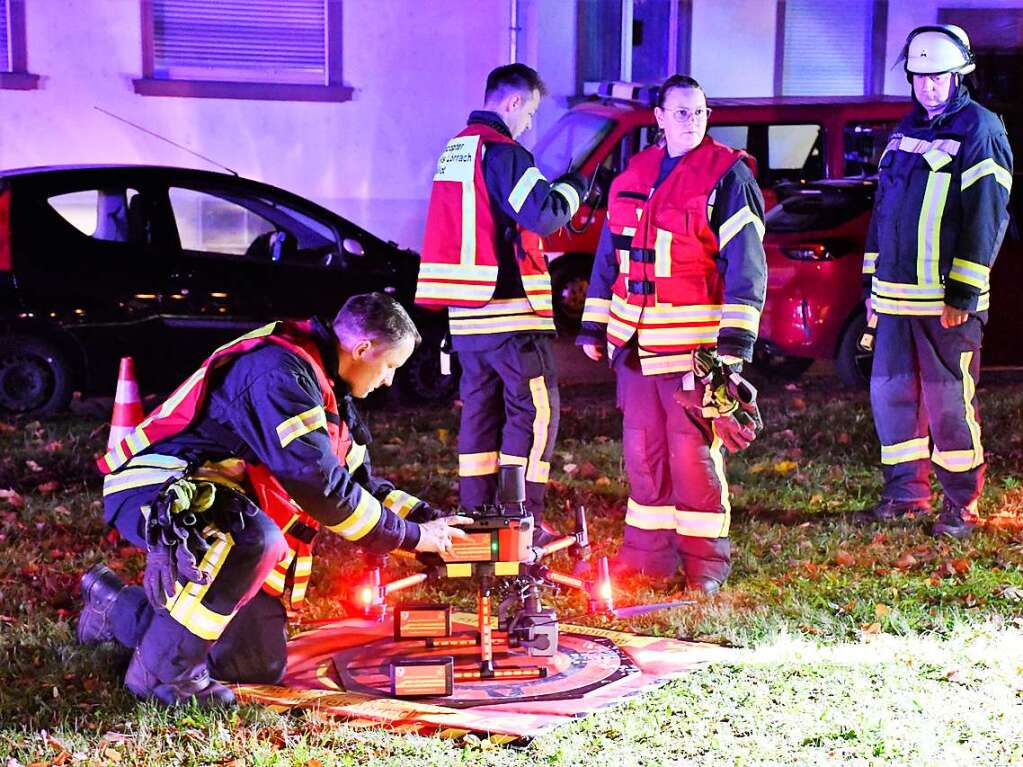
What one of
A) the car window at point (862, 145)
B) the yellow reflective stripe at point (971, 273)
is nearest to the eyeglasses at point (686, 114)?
the yellow reflective stripe at point (971, 273)

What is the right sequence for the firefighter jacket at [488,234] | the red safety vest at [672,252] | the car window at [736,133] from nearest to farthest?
1. the red safety vest at [672,252]
2. the firefighter jacket at [488,234]
3. the car window at [736,133]

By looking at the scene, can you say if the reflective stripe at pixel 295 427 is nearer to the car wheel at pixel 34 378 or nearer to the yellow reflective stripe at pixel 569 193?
the yellow reflective stripe at pixel 569 193

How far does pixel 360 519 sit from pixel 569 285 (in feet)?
24.8

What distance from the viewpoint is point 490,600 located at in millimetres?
5457

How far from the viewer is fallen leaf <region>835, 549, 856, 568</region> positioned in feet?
22.2

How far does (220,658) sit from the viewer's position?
5.19 metres

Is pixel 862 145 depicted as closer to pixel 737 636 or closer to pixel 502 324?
pixel 502 324

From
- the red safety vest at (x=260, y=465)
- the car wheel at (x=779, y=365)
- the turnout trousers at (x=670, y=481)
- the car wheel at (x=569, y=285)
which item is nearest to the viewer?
the red safety vest at (x=260, y=465)

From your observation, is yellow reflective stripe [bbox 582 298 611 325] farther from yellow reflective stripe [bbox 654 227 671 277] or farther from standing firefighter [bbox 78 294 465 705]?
standing firefighter [bbox 78 294 465 705]

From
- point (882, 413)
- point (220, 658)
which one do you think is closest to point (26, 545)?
point (220, 658)

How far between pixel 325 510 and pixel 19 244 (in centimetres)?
525

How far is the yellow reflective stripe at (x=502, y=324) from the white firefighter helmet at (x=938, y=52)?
2041mm

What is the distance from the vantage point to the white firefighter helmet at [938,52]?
22.5 feet

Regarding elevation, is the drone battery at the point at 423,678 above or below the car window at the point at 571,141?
below
